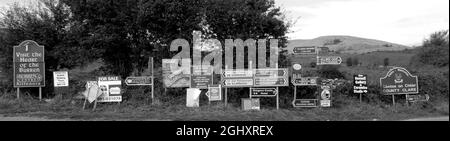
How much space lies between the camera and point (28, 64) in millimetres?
14164

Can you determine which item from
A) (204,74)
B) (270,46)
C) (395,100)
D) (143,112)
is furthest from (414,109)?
(143,112)

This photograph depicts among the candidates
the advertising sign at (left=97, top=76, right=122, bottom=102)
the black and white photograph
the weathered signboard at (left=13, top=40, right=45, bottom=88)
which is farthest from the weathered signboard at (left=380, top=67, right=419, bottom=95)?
the weathered signboard at (left=13, top=40, right=45, bottom=88)

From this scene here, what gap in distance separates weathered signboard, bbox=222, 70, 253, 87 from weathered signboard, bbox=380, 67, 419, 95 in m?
4.87

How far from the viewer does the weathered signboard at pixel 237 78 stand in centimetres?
1306

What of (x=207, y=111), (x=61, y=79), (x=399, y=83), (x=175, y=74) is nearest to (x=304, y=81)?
(x=399, y=83)

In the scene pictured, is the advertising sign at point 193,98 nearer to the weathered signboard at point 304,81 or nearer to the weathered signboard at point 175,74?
the weathered signboard at point 175,74

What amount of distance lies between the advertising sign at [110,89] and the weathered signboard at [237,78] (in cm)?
372

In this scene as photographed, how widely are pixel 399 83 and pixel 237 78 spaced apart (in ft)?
18.9

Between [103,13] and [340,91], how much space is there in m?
9.75

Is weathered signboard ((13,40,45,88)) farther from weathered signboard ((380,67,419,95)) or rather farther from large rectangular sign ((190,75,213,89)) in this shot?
weathered signboard ((380,67,419,95))

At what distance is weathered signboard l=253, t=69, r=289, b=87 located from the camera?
42.9 feet

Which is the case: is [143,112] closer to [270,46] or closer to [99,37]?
[99,37]

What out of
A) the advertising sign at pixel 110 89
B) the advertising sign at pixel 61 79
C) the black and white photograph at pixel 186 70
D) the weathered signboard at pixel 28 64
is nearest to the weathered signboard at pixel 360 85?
the black and white photograph at pixel 186 70

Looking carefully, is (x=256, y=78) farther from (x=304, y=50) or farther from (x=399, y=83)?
(x=399, y=83)
